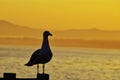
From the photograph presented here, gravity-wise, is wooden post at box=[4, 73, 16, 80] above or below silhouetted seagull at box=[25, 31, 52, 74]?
below

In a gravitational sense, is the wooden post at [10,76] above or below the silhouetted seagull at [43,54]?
below

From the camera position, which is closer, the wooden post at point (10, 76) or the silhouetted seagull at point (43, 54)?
the wooden post at point (10, 76)

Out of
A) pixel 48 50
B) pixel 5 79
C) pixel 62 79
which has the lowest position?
pixel 5 79

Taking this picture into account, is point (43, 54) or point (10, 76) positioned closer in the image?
point (10, 76)

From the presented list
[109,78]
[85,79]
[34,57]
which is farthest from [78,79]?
[34,57]

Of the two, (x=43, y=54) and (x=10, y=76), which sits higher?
(x=43, y=54)

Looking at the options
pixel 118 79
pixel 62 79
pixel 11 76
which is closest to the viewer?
pixel 11 76

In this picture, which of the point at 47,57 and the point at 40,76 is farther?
the point at 47,57

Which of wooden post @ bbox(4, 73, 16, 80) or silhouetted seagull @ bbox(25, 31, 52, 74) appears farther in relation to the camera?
silhouetted seagull @ bbox(25, 31, 52, 74)

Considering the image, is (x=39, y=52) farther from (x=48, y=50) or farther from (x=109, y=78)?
(x=109, y=78)

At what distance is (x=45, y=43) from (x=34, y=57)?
0.66 m

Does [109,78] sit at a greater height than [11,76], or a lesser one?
greater

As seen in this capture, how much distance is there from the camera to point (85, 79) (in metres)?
54.0

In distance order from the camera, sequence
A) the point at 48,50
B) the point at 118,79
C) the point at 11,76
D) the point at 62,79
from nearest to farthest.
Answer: the point at 11,76 < the point at 48,50 < the point at 62,79 < the point at 118,79
